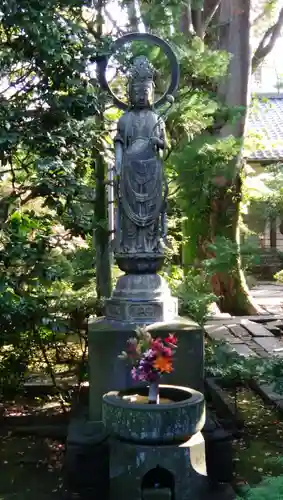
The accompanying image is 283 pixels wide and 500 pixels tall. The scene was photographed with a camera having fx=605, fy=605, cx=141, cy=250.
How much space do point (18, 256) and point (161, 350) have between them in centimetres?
143

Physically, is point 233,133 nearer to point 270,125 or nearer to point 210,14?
point 210,14

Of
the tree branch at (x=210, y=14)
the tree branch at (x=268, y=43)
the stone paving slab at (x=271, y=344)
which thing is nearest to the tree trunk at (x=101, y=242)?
the stone paving slab at (x=271, y=344)

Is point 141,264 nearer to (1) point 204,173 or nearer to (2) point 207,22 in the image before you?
(1) point 204,173

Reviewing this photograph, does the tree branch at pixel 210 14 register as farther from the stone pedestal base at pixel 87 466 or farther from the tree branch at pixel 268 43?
the stone pedestal base at pixel 87 466

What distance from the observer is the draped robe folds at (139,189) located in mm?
5867

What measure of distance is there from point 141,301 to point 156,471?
5.70 feet

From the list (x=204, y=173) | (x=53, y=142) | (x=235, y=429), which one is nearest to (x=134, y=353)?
(x=53, y=142)

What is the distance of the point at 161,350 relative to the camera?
14.3 ft

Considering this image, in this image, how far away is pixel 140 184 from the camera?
19.3ft

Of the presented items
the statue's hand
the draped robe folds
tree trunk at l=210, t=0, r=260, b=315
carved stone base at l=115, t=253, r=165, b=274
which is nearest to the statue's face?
the draped robe folds

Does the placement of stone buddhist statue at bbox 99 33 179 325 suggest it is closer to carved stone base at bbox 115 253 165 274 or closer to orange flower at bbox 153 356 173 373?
carved stone base at bbox 115 253 165 274

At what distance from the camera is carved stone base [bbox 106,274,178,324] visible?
574 cm

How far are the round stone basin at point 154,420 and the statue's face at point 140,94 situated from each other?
299 centimetres

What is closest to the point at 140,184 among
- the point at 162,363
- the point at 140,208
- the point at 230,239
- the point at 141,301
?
the point at 140,208
